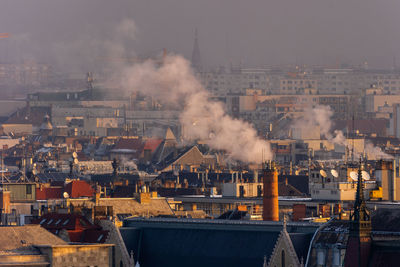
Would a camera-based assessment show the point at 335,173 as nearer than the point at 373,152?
Yes

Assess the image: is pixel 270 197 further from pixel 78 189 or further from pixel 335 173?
pixel 78 189

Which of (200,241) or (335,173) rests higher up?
(335,173)

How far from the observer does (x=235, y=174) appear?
143 meters

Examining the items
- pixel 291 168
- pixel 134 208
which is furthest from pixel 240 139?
pixel 134 208

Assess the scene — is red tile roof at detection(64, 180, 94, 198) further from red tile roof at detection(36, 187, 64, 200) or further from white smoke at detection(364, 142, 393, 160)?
white smoke at detection(364, 142, 393, 160)

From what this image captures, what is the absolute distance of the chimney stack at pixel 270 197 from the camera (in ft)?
333

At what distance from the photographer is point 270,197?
336ft

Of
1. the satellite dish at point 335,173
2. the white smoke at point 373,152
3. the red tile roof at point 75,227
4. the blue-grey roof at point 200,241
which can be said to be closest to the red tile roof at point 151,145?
the white smoke at point 373,152

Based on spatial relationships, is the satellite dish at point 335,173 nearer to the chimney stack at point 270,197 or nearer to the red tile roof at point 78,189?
the chimney stack at point 270,197

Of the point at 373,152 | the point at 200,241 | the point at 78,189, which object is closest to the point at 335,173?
the point at 78,189

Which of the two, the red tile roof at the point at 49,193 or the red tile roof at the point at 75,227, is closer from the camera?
the red tile roof at the point at 75,227

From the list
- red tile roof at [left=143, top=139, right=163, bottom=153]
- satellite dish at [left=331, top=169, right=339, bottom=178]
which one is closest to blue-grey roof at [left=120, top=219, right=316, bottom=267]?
satellite dish at [left=331, top=169, right=339, bottom=178]

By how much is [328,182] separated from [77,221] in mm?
21687

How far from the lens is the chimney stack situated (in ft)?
333
